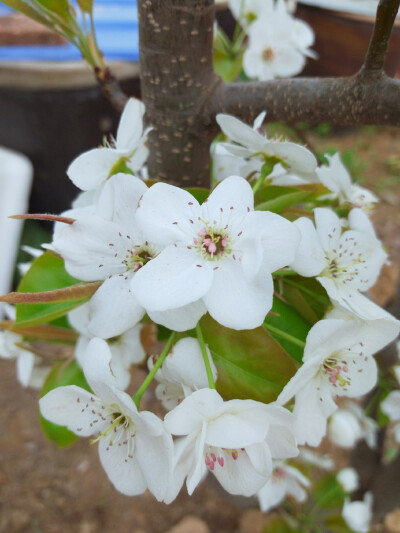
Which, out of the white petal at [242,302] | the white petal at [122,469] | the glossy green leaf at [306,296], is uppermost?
the white petal at [242,302]

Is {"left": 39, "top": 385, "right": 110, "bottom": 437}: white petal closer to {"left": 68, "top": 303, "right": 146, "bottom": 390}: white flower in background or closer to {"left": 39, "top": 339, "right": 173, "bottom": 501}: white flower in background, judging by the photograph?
{"left": 39, "top": 339, "right": 173, "bottom": 501}: white flower in background

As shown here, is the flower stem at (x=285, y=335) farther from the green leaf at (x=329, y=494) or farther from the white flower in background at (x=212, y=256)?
the green leaf at (x=329, y=494)

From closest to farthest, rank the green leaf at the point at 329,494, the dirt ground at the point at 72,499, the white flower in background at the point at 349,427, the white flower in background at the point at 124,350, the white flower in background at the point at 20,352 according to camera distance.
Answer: the white flower in background at the point at 124,350, the white flower in background at the point at 20,352, the white flower in background at the point at 349,427, the green leaf at the point at 329,494, the dirt ground at the point at 72,499

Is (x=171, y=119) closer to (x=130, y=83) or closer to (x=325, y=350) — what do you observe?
(x=325, y=350)

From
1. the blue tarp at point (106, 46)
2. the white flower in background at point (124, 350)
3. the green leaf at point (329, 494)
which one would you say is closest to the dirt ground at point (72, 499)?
the green leaf at point (329, 494)

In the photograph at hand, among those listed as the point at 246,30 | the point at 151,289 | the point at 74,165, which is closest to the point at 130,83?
the point at 246,30

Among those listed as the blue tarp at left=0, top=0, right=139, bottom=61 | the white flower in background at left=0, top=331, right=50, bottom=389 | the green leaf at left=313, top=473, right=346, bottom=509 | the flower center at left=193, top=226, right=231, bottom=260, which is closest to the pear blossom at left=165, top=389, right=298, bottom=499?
the flower center at left=193, top=226, right=231, bottom=260

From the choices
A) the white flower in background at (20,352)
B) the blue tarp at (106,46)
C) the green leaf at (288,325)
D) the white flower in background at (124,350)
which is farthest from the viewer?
the blue tarp at (106,46)
